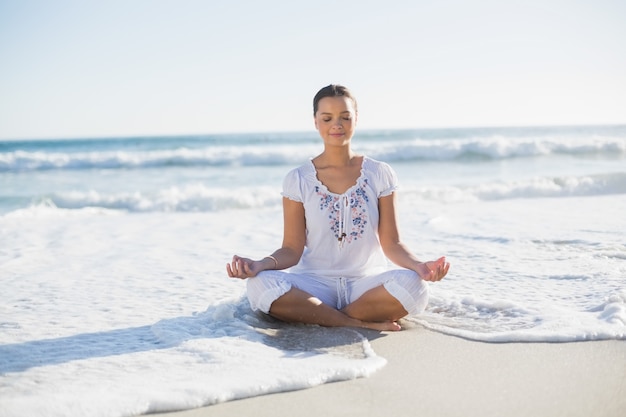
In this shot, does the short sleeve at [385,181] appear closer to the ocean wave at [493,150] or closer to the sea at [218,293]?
the sea at [218,293]

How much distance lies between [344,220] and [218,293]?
1.50 metres

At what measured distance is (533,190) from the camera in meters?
12.2

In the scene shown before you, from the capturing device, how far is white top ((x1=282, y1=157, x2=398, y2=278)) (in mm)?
3811

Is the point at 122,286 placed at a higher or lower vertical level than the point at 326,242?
lower

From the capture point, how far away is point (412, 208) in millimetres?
9984

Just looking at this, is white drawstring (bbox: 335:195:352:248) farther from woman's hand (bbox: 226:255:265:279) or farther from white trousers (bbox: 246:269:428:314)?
woman's hand (bbox: 226:255:265:279)

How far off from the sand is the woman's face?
1308 mm

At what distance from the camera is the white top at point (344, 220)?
150 inches

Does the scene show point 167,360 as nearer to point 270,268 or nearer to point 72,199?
point 270,268

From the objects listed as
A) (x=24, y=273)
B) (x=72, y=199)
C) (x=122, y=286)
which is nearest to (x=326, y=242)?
(x=122, y=286)

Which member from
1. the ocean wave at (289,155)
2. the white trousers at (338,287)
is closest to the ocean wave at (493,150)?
the ocean wave at (289,155)

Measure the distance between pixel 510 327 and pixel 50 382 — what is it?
251 cm

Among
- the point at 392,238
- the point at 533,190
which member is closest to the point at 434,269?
the point at 392,238

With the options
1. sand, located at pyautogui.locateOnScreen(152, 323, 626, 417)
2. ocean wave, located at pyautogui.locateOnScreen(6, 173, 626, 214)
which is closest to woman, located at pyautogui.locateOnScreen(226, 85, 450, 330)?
sand, located at pyautogui.locateOnScreen(152, 323, 626, 417)
